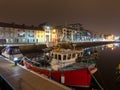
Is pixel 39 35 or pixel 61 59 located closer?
pixel 61 59

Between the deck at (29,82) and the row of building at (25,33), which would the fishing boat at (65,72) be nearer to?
the deck at (29,82)

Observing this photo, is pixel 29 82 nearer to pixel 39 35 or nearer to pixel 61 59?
pixel 61 59

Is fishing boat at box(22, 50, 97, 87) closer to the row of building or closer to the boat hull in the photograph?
the boat hull

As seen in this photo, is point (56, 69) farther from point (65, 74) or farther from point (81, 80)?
point (81, 80)

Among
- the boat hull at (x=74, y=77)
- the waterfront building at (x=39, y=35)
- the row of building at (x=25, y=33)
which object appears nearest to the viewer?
the boat hull at (x=74, y=77)

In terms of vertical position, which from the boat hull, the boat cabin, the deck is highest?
the boat cabin

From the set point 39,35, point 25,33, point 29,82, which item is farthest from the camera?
point 39,35

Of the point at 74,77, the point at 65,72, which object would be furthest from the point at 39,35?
the point at 74,77

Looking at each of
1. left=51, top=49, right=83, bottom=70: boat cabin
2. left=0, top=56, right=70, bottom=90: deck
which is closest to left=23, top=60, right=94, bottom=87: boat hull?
left=51, top=49, right=83, bottom=70: boat cabin

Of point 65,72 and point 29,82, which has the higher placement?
point 29,82

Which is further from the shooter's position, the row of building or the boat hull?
the row of building

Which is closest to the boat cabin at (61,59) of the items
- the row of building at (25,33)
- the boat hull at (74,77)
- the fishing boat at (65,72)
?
the fishing boat at (65,72)

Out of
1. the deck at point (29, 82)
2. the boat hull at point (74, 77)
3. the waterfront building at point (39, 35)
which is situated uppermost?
the waterfront building at point (39, 35)

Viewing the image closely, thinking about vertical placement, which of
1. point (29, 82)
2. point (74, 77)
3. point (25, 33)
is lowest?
point (74, 77)
